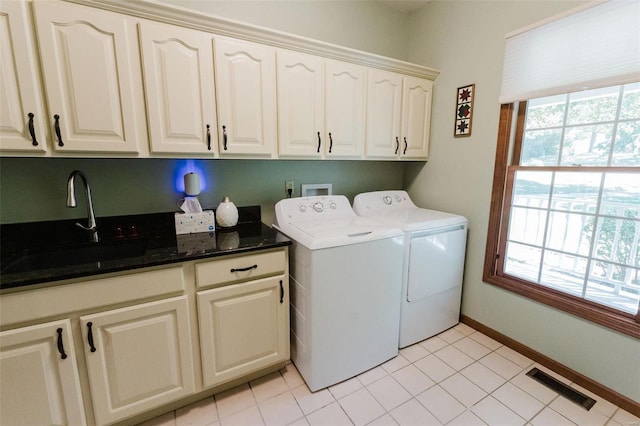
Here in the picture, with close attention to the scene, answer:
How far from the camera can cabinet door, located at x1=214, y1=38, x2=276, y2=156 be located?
1.58 metres

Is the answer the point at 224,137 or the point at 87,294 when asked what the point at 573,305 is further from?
the point at 87,294

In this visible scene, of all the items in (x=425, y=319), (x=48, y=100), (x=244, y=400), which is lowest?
(x=244, y=400)

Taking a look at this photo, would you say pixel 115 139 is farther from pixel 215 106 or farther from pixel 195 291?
pixel 195 291

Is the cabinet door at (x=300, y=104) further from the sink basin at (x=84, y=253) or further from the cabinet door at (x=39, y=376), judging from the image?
the cabinet door at (x=39, y=376)

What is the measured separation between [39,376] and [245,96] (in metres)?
1.66

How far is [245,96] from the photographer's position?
1.65 m

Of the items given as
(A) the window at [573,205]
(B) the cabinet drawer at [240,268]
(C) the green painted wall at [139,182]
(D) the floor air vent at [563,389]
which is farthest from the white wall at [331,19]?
(D) the floor air vent at [563,389]

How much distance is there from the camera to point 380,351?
187 cm

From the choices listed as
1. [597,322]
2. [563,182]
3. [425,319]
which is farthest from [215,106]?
[597,322]

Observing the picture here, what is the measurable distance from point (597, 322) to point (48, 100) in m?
3.15

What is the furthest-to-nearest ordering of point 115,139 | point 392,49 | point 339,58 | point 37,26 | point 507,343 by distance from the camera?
point 392,49
point 507,343
point 339,58
point 115,139
point 37,26

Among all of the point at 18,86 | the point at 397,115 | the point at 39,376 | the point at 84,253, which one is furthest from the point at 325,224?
the point at 18,86

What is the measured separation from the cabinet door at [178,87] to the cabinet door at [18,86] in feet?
1.41

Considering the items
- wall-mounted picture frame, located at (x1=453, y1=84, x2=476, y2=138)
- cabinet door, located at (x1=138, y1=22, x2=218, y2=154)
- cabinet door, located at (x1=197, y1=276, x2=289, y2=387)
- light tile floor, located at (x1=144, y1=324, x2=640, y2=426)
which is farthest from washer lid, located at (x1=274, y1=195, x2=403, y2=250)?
wall-mounted picture frame, located at (x1=453, y1=84, x2=476, y2=138)
